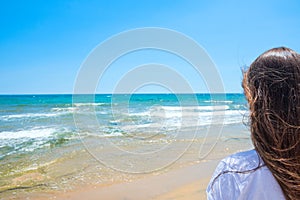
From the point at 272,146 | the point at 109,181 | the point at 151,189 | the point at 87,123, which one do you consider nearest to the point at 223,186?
the point at 272,146

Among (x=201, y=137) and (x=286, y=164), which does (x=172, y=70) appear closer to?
(x=201, y=137)

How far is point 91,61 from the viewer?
4789 mm

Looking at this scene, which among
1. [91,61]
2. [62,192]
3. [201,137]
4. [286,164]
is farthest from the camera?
[201,137]

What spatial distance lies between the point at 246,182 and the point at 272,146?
0.18 metres

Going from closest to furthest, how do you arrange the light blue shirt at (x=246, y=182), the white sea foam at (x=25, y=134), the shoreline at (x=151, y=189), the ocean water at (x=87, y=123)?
the light blue shirt at (x=246, y=182) < the shoreline at (x=151, y=189) < the ocean water at (x=87, y=123) < the white sea foam at (x=25, y=134)

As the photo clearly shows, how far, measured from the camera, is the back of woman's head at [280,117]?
1.11 meters

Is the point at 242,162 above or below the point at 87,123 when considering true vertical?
above

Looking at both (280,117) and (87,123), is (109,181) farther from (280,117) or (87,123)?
(87,123)

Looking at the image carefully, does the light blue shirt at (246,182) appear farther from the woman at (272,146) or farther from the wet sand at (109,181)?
the wet sand at (109,181)

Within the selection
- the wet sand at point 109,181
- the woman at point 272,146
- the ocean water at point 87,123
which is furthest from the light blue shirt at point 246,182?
the wet sand at point 109,181

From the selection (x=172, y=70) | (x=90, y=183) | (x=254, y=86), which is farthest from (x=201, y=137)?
(x=254, y=86)

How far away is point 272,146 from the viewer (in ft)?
3.71

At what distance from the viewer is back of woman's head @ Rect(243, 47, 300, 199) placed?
3.63ft

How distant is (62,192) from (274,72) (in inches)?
161
